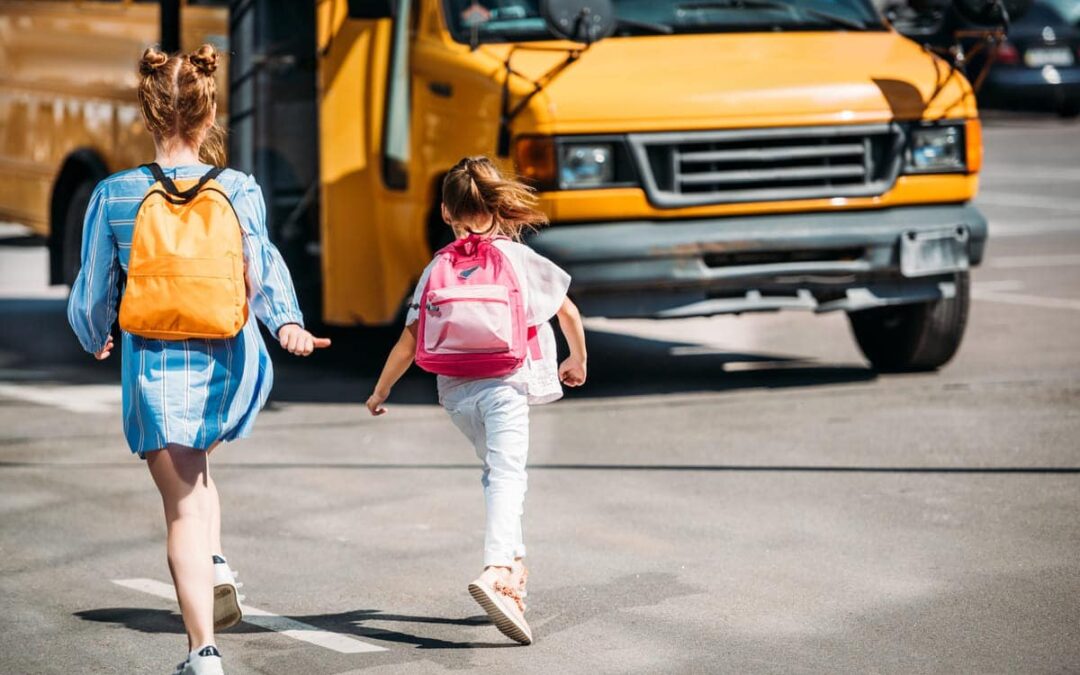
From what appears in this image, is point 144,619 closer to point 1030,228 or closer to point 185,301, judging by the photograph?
point 185,301

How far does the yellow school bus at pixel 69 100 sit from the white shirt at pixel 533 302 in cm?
500

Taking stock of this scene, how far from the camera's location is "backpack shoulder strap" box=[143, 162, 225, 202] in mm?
4609

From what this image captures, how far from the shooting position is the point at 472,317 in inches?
204

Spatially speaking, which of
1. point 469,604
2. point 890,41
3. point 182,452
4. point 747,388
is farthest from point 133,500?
point 890,41

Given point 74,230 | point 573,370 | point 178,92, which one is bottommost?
point 74,230

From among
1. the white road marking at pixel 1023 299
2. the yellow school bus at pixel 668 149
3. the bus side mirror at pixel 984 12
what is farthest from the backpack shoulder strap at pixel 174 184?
the white road marking at pixel 1023 299

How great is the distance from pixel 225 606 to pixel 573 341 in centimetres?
116

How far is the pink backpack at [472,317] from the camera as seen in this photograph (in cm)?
520

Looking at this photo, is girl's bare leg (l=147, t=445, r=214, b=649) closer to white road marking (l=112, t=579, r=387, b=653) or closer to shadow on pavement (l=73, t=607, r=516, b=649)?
white road marking (l=112, t=579, r=387, b=653)

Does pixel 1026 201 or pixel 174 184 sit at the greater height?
pixel 174 184

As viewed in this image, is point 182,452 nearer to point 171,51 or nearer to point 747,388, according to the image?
point 747,388

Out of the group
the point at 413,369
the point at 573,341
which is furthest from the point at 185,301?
the point at 413,369

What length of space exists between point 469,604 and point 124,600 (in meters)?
1.01

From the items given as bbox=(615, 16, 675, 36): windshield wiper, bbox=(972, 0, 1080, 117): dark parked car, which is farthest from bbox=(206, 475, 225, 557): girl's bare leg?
bbox=(972, 0, 1080, 117): dark parked car
